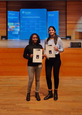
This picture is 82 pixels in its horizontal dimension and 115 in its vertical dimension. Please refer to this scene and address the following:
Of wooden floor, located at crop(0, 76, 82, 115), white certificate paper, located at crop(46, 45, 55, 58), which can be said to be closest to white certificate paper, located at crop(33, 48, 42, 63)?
white certificate paper, located at crop(46, 45, 55, 58)

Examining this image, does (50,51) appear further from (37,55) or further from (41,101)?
(41,101)

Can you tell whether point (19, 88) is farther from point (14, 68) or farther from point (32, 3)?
point (32, 3)

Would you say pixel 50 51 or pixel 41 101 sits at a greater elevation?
pixel 50 51

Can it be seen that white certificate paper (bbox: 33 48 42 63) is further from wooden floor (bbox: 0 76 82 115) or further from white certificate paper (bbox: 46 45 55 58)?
wooden floor (bbox: 0 76 82 115)

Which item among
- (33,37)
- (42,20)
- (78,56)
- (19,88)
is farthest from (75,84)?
(42,20)

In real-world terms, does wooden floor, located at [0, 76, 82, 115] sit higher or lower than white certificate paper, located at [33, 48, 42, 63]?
lower

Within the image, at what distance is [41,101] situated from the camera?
7.77ft

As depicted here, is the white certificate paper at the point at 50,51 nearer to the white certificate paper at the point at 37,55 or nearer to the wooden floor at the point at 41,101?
the white certificate paper at the point at 37,55

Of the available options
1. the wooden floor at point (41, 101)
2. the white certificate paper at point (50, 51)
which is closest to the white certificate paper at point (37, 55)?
the white certificate paper at point (50, 51)

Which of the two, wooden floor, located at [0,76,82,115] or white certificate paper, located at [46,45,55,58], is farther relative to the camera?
white certificate paper, located at [46,45,55,58]

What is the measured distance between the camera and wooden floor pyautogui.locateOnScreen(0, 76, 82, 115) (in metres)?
2.02

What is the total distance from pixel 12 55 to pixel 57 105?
6.38ft

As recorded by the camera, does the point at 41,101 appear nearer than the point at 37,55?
No

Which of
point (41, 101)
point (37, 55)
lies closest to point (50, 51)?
point (37, 55)
